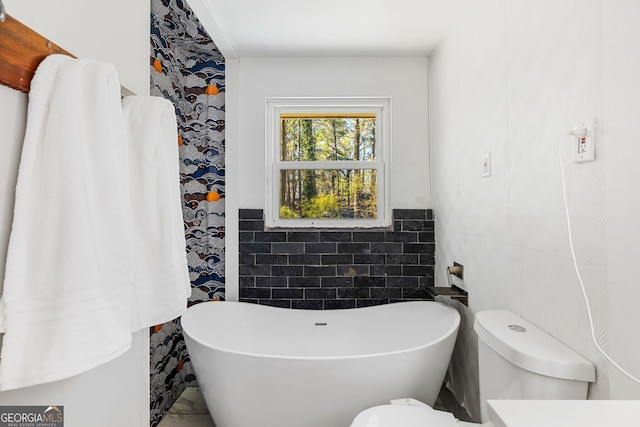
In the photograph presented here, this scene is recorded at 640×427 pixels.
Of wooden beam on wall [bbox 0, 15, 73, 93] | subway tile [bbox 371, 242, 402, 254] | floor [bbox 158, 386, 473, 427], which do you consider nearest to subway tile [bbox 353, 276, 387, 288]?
subway tile [bbox 371, 242, 402, 254]

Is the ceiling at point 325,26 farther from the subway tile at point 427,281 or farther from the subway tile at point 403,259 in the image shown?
the subway tile at point 427,281

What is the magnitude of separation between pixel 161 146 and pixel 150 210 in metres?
0.18

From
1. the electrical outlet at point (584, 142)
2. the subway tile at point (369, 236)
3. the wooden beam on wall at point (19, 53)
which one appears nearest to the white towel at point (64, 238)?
the wooden beam on wall at point (19, 53)

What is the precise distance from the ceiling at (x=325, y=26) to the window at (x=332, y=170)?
1.26ft

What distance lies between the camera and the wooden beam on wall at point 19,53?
0.58m

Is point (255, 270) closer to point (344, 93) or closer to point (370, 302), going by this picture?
point (370, 302)

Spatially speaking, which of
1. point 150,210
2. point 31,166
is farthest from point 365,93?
point 31,166

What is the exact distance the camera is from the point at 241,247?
2.71 meters

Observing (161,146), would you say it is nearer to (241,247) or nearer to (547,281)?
(547,281)

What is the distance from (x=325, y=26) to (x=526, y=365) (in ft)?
7.11

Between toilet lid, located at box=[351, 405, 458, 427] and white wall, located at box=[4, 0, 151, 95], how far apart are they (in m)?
1.34

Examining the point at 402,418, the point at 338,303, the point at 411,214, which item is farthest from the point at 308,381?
the point at 411,214

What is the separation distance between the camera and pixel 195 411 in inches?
88.0

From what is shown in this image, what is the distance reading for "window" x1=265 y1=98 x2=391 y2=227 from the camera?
108 inches
